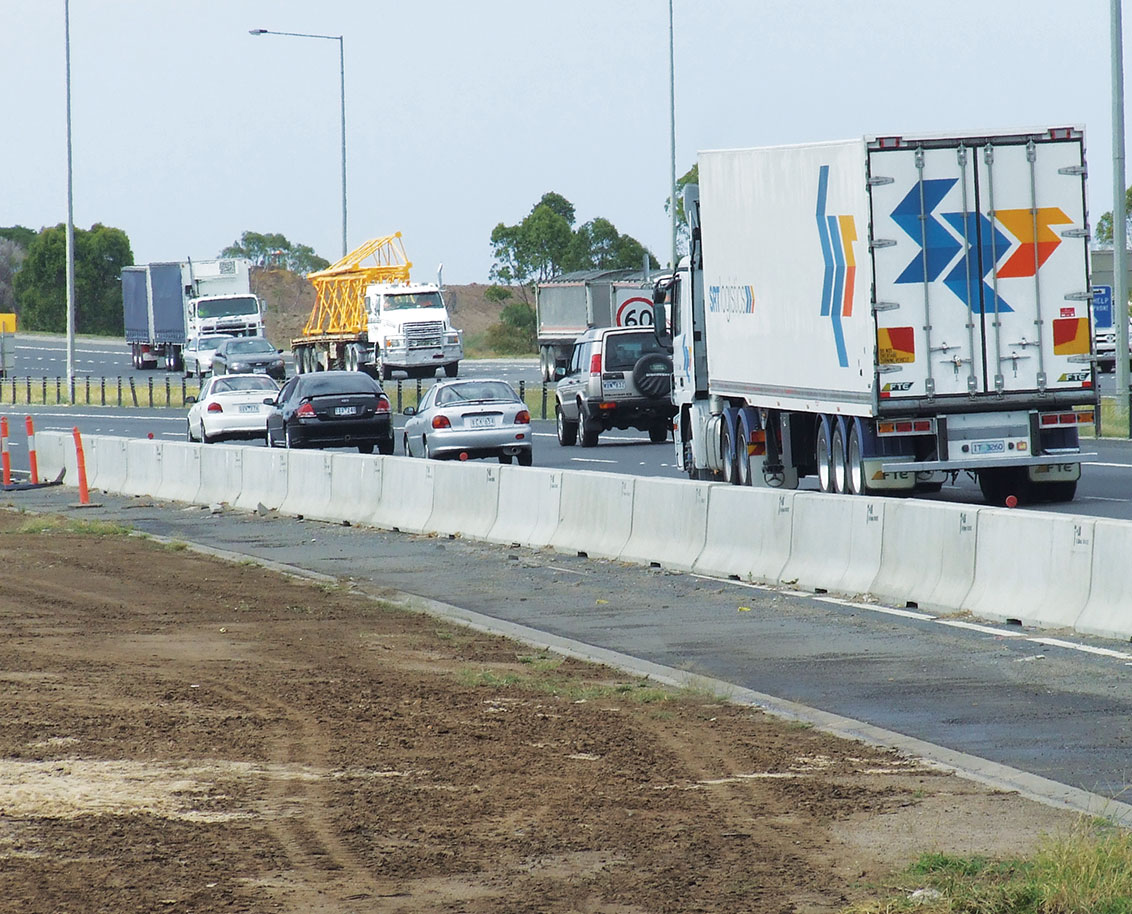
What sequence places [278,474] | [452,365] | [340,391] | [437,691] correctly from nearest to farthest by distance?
[437,691] < [278,474] < [340,391] < [452,365]

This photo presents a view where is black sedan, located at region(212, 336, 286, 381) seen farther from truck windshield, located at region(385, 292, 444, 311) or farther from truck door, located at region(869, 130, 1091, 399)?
truck door, located at region(869, 130, 1091, 399)

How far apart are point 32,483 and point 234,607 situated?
16.9 metres

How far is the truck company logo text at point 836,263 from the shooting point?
20281mm

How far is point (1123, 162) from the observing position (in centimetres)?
3488

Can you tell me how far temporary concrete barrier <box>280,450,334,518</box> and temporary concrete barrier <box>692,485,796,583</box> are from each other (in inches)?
329

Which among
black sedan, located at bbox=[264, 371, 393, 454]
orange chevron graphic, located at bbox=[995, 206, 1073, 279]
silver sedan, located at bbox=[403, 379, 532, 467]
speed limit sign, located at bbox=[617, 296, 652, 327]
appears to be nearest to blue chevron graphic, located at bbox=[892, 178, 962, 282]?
orange chevron graphic, located at bbox=[995, 206, 1073, 279]

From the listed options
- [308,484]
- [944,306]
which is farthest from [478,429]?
[944,306]

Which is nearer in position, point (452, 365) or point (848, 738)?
point (848, 738)

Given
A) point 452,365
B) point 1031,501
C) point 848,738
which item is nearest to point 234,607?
point 848,738

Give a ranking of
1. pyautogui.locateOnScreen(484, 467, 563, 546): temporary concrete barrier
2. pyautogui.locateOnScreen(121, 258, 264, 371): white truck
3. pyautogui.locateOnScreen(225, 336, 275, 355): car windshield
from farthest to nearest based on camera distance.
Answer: pyautogui.locateOnScreen(121, 258, 264, 371): white truck, pyautogui.locateOnScreen(225, 336, 275, 355): car windshield, pyautogui.locateOnScreen(484, 467, 563, 546): temporary concrete barrier

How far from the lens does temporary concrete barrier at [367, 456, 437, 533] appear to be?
21.9 m

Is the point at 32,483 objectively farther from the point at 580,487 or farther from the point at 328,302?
the point at 328,302

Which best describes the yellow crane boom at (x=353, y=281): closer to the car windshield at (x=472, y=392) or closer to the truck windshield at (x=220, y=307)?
the truck windshield at (x=220, y=307)

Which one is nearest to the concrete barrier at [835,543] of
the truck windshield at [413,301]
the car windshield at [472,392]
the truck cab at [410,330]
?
the car windshield at [472,392]
